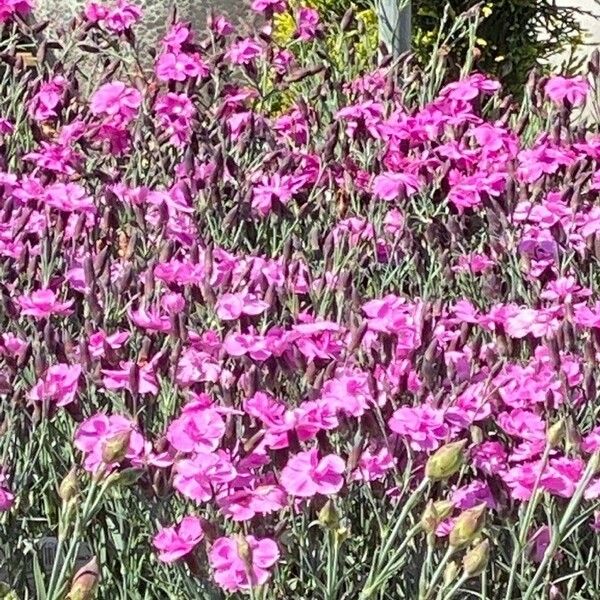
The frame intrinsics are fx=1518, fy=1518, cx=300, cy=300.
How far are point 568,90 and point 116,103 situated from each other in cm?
105

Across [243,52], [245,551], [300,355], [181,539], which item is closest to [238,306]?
[300,355]

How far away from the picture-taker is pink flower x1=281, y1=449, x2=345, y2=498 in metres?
1.90

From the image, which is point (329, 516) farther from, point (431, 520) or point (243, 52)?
point (243, 52)

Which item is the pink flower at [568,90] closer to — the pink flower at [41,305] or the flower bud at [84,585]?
the pink flower at [41,305]

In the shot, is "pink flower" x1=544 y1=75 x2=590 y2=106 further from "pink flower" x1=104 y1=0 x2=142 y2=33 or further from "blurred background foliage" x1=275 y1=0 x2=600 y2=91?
"blurred background foliage" x1=275 y1=0 x2=600 y2=91

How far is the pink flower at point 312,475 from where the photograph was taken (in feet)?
6.22

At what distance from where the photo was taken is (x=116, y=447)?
168cm

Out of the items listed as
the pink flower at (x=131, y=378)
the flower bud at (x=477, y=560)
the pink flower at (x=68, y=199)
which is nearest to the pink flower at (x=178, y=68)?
the pink flower at (x=68, y=199)

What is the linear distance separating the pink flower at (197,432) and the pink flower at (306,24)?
95.1 inches

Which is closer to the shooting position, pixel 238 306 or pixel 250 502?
pixel 250 502

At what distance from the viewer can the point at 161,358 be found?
219 cm

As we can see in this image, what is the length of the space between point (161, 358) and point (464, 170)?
1.21 m

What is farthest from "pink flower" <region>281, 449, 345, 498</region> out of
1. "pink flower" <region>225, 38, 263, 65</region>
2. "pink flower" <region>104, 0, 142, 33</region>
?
"pink flower" <region>104, 0, 142, 33</region>

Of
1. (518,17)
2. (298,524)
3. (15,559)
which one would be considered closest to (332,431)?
(298,524)
